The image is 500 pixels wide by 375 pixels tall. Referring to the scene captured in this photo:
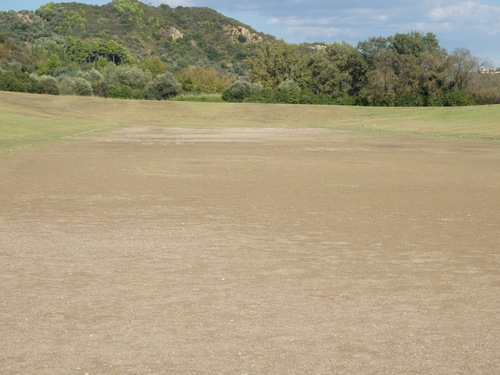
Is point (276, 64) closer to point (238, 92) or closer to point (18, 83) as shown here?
point (238, 92)

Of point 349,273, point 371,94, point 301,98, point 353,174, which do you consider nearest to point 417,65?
point 371,94

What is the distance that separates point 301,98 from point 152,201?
243ft

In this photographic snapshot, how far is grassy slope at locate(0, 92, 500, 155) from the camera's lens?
50.4 meters

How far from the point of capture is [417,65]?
8775 centimetres

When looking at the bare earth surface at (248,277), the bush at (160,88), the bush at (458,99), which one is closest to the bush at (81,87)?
the bush at (160,88)

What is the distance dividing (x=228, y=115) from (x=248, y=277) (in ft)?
212

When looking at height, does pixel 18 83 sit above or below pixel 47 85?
above

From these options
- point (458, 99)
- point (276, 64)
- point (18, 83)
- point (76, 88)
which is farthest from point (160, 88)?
point (276, 64)

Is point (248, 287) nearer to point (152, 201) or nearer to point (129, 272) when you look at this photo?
point (129, 272)

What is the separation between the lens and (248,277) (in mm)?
8227

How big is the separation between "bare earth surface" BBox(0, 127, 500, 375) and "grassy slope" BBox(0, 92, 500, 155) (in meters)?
31.2

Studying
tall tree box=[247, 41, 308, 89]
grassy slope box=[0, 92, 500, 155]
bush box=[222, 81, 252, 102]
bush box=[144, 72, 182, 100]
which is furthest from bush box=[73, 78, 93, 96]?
tall tree box=[247, 41, 308, 89]

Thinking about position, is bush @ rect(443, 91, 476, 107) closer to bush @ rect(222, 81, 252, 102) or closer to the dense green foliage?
the dense green foliage

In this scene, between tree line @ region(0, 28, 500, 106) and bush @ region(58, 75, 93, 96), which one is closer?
tree line @ region(0, 28, 500, 106)
